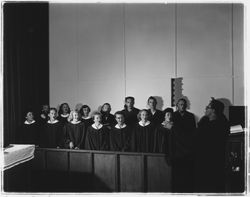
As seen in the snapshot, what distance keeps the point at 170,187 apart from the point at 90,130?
1.93m

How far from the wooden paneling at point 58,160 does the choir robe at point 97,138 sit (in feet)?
1.76

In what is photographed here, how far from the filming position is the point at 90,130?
5.68 metres

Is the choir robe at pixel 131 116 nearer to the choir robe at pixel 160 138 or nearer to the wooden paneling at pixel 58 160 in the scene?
the choir robe at pixel 160 138

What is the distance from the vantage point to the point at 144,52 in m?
8.23

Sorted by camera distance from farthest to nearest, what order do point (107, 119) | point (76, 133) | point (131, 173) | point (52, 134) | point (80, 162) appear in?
point (107, 119) → point (52, 134) → point (76, 133) → point (80, 162) → point (131, 173)

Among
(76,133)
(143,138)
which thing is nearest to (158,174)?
(143,138)

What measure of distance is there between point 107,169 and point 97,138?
863mm

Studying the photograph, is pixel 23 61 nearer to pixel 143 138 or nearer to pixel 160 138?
pixel 143 138

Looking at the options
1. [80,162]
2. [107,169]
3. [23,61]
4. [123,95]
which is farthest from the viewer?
[123,95]

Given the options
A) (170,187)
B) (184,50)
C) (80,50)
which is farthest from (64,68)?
(170,187)

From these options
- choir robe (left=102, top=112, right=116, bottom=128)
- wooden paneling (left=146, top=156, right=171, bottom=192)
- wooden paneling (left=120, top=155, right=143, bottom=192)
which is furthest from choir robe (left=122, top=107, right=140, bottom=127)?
wooden paneling (left=146, top=156, right=171, bottom=192)

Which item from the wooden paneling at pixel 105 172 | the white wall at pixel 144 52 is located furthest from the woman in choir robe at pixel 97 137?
the white wall at pixel 144 52

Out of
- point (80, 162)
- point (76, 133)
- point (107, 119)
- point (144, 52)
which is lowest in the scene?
point (80, 162)

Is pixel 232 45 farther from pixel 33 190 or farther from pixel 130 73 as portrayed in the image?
pixel 33 190
